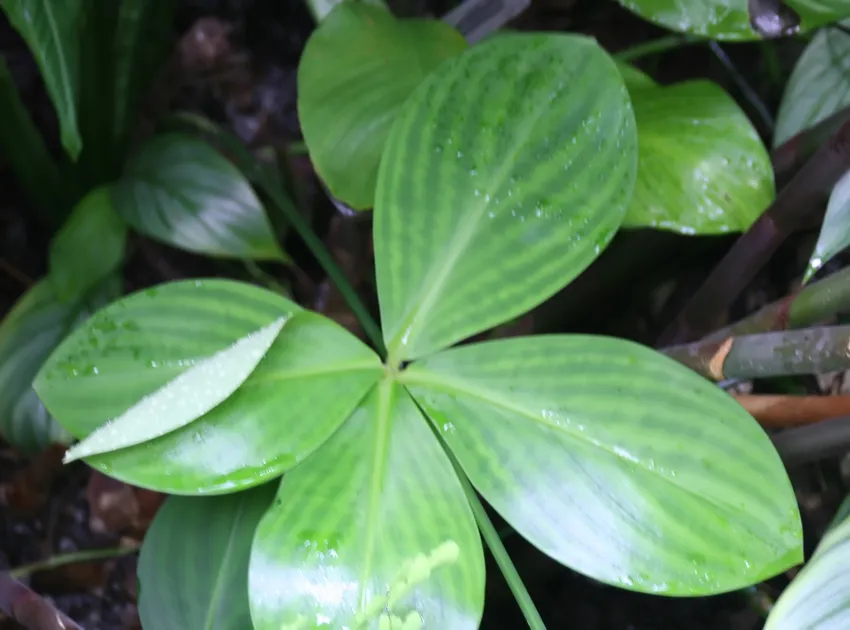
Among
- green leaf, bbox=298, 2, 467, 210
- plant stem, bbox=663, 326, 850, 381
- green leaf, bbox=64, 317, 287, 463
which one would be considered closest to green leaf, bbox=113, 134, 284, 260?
green leaf, bbox=298, 2, 467, 210

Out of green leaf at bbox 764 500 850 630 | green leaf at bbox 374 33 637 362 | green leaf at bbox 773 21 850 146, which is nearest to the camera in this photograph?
green leaf at bbox 764 500 850 630

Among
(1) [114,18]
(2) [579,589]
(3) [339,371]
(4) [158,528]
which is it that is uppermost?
(1) [114,18]

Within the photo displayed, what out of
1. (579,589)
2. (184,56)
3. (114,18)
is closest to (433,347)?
(579,589)

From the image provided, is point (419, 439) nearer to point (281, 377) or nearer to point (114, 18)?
point (281, 377)

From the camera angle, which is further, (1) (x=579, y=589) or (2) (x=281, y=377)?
(1) (x=579, y=589)

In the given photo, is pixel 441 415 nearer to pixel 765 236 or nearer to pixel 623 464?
pixel 623 464

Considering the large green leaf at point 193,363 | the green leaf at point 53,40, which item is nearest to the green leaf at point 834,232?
the large green leaf at point 193,363

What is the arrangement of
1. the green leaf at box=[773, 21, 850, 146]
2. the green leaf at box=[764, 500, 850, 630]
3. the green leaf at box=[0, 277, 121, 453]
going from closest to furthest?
1. the green leaf at box=[764, 500, 850, 630]
2. the green leaf at box=[773, 21, 850, 146]
3. the green leaf at box=[0, 277, 121, 453]

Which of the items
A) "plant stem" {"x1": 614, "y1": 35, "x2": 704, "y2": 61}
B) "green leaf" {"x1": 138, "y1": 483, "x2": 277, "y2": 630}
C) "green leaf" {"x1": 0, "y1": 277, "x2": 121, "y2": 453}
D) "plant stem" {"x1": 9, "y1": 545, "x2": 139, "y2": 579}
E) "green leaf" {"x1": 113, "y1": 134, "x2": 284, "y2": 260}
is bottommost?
"plant stem" {"x1": 9, "y1": 545, "x2": 139, "y2": 579}

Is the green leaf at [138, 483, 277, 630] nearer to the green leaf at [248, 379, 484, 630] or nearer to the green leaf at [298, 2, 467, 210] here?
the green leaf at [248, 379, 484, 630]
